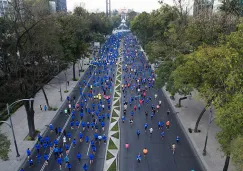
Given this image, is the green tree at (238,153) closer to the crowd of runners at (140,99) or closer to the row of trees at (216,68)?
the row of trees at (216,68)

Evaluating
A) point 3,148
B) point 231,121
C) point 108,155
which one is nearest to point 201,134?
point 108,155

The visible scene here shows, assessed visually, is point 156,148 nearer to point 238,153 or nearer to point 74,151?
point 74,151

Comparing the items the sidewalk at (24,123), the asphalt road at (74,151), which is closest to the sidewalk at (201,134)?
the asphalt road at (74,151)

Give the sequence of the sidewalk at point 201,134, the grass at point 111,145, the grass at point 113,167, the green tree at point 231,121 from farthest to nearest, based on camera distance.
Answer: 1. the grass at point 111,145
2. the sidewalk at point 201,134
3. the grass at point 113,167
4. the green tree at point 231,121

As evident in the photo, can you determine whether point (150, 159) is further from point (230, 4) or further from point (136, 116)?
point (230, 4)

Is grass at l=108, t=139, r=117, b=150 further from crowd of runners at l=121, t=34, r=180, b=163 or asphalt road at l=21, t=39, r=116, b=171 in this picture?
crowd of runners at l=121, t=34, r=180, b=163

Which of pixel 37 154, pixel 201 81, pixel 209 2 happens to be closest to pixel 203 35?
pixel 201 81

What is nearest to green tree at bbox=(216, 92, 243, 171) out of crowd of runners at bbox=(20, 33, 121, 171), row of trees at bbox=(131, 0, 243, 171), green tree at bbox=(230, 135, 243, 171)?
row of trees at bbox=(131, 0, 243, 171)
